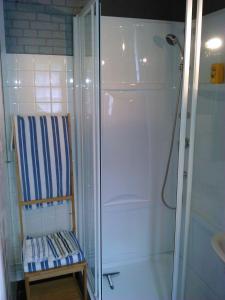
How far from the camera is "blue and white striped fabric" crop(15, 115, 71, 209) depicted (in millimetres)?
2320

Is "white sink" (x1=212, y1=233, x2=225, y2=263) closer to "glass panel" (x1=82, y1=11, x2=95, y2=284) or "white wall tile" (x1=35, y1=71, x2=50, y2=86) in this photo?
"glass panel" (x1=82, y1=11, x2=95, y2=284)

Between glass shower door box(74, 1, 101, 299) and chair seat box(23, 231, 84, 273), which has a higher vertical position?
glass shower door box(74, 1, 101, 299)

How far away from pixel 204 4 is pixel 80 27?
0.94 m

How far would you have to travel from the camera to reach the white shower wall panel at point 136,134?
248 centimetres

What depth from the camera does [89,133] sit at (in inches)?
86.2

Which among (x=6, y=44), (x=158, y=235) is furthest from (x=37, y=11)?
(x=158, y=235)

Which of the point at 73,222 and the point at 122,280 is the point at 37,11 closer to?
the point at 73,222

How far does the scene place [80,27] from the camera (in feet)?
7.45

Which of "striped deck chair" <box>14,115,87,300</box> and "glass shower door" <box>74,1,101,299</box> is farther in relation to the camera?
"striped deck chair" <box>14,115,87,300</box>

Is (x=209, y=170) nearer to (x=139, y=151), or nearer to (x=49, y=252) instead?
(x=139, y=151)

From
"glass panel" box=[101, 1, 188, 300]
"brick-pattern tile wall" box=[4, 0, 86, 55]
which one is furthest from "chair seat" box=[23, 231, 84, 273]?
"brick-pattern tile wall" box=[4, 0, 86, 55]

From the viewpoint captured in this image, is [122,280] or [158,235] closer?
[122,280]

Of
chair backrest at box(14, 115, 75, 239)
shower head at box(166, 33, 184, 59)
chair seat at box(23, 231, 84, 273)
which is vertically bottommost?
chair seat at box(23, 231, 84, 273)

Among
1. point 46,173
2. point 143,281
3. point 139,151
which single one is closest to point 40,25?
point 46,173
